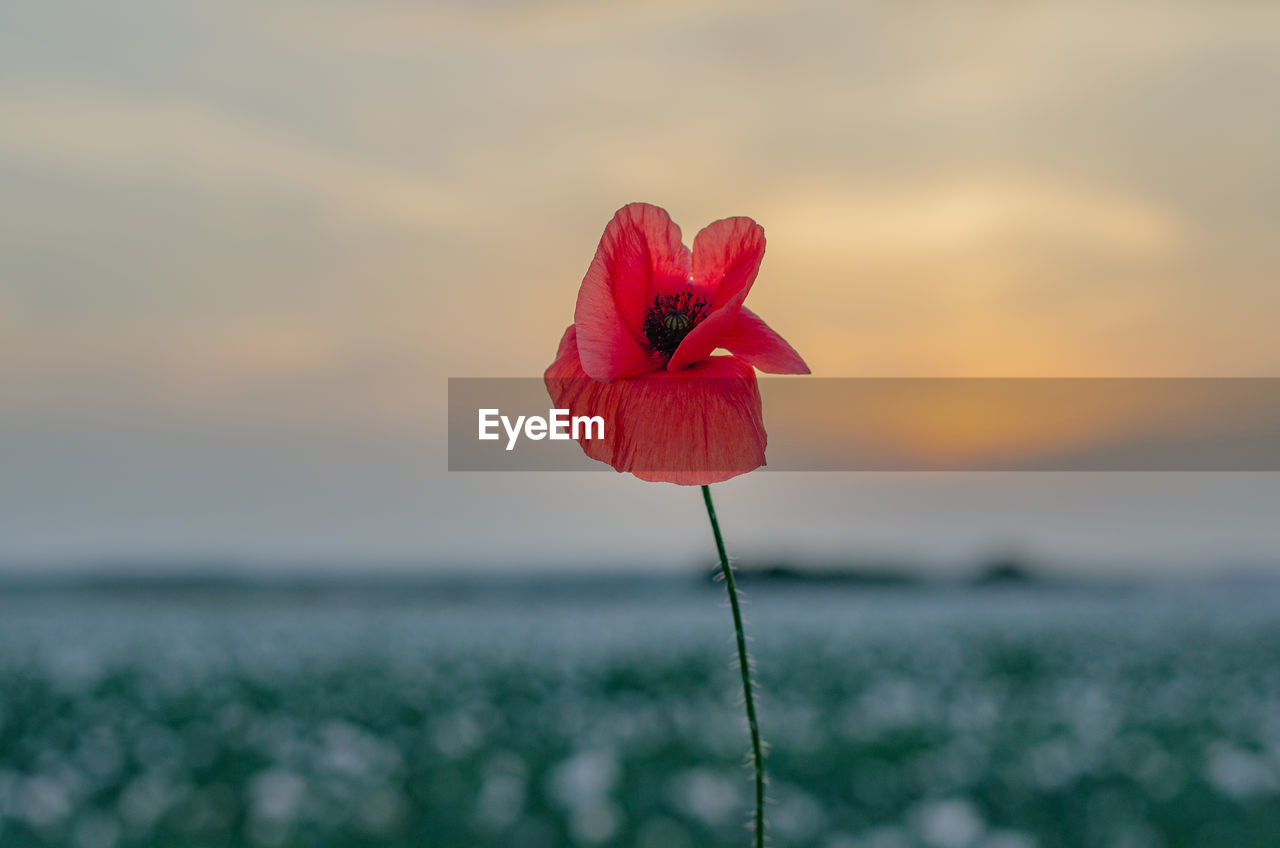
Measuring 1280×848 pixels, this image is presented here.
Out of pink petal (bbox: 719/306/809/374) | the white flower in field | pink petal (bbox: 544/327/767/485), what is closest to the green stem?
pink petal (bbox: 544/327/767/485)

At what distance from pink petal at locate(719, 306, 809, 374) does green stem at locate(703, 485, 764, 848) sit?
0.14 meters

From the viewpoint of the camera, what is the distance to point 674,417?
95 cm

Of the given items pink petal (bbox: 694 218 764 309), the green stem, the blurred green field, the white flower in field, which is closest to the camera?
the green stem

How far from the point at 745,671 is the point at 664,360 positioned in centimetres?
30

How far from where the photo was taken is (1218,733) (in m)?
5.54

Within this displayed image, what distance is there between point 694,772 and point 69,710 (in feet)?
13.9

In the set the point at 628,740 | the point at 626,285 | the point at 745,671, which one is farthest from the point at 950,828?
the point at 626,285

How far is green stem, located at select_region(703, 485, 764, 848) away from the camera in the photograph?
2.86 ft

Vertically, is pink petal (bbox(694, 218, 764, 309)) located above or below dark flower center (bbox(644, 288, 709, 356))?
above

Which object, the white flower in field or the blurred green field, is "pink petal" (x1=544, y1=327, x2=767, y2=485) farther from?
the white flower in field

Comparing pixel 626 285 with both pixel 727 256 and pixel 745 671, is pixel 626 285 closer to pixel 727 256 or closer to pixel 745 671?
pixel 727 256

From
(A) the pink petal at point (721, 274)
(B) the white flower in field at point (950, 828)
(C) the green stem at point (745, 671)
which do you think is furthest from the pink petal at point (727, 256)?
(B) the white flower in field at point (950, 828)

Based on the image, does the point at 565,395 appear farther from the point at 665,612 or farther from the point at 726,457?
the point at 665,612

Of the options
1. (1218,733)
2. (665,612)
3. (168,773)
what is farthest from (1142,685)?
(665,612)
